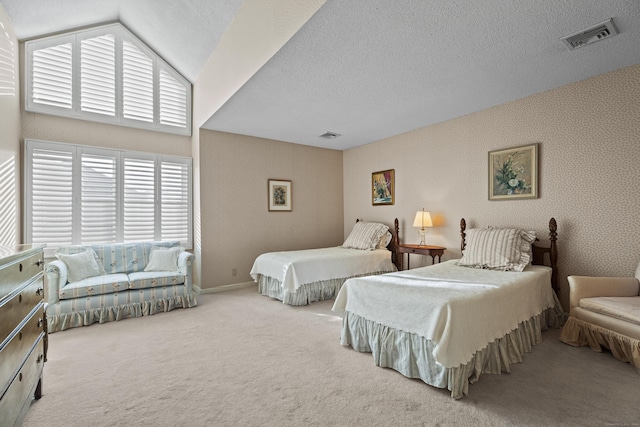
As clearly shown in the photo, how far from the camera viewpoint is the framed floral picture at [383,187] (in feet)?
17.9

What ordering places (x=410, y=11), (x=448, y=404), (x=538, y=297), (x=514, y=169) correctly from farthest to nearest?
(x=514, y=169)
(x=538, y=297)
(x=410, y=11)
(x=448, y=404)

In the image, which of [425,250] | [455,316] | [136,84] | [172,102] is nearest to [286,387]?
[455,316]

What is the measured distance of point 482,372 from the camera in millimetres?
2354

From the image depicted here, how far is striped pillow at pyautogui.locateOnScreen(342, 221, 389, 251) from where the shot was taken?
522 cm

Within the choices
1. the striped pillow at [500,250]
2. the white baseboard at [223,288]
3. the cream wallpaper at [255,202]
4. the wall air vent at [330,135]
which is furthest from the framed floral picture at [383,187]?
the white baseboard at [223,288]

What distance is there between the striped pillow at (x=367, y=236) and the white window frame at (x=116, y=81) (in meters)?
3.30

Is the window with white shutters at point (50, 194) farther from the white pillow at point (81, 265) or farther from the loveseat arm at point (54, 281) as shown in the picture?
the loveseat arm at point (54, 281)

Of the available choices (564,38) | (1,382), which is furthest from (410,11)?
(1,382)

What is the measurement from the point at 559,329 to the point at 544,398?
5.22ft

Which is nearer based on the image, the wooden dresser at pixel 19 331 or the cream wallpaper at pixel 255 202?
the wooden dresser at pixel 19 331

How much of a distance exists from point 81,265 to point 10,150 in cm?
147

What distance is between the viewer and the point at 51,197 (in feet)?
13.1

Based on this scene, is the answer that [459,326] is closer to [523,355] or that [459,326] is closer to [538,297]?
[523,355]

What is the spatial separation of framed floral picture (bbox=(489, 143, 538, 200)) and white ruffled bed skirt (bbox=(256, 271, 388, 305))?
2.50 meters
